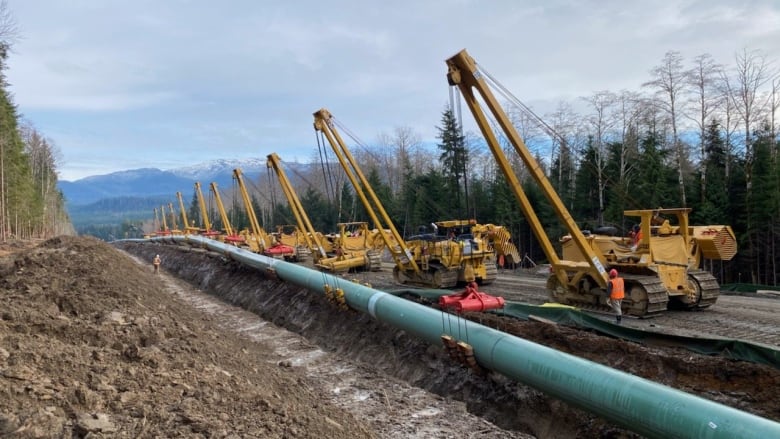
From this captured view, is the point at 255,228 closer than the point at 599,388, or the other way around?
the point at 599,388

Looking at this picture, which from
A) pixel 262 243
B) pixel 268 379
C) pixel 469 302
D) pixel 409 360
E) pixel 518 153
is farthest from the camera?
pixel 262 243

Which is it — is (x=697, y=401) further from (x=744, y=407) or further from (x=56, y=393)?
(x=56, y=393)

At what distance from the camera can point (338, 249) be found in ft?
86.2

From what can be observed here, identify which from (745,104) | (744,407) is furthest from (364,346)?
(745,104)

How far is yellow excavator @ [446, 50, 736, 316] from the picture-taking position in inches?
483

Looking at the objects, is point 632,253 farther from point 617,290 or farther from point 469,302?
point 469,302

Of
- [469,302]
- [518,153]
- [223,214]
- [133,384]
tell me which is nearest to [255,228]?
[223,214]

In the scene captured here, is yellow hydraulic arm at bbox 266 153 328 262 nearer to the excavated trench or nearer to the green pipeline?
the excavated trench

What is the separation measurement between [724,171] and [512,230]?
14986 millimetres

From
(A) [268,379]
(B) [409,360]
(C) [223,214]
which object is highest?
(C) [223,214]

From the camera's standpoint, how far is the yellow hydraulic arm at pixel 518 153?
1245cm

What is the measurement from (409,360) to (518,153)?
5.55 m

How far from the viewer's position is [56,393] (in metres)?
5.17

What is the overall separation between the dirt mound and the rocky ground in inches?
0.8
